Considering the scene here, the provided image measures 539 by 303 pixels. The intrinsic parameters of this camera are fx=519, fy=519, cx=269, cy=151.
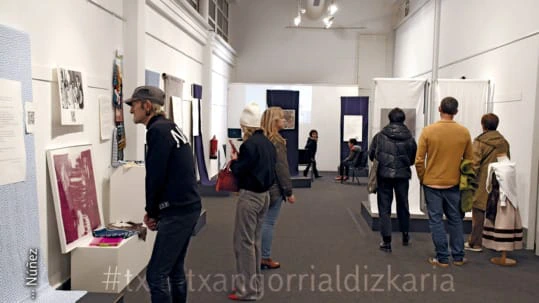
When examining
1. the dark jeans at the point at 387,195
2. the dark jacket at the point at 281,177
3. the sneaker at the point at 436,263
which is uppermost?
the dark jacket at the point at 281,177

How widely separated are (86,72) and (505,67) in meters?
5.08

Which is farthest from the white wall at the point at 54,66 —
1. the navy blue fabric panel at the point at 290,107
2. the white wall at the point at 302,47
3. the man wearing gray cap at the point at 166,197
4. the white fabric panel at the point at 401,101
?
the white wall at the point at 302,47

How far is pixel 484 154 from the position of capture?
5406mm

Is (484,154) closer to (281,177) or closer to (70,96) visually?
(281,177)

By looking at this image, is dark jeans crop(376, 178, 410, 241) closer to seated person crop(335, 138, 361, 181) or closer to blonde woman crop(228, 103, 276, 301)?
blonde woman crop(228, 103, 276, 301)

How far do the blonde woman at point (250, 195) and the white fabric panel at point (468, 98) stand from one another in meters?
3.74

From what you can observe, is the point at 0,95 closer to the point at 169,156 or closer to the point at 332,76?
the point at 169,156

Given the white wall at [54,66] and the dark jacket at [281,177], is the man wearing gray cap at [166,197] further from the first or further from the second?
the dark jacket at [281,177]

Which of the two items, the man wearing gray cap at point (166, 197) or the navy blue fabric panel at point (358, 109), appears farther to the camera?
the navy blue fabric panel at point (358, 109)

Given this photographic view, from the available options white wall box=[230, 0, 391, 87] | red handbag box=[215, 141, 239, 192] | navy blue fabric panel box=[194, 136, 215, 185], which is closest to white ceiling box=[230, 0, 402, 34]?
white wall box=[230, 0, 391, 87]

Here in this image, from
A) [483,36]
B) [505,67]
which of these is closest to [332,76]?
[483,36]

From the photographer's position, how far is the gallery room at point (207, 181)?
10.3 ft

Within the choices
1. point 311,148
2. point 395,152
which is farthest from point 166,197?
point 311,148

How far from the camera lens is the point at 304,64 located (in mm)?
15156
